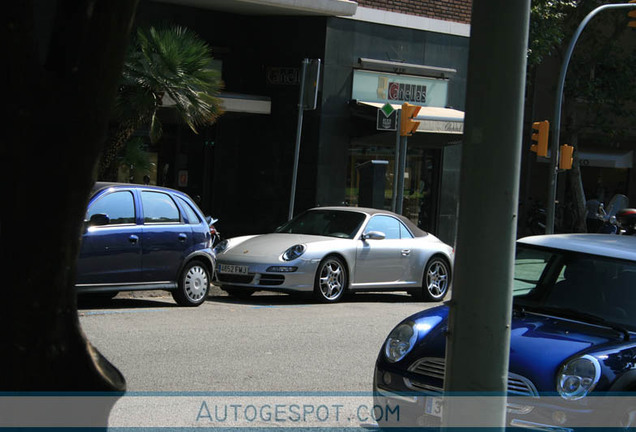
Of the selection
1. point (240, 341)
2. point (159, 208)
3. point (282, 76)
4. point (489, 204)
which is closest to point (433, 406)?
point (489, 204)

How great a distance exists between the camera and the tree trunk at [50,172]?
324 cm

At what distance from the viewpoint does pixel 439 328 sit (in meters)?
5.23

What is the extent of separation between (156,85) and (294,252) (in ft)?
12.8

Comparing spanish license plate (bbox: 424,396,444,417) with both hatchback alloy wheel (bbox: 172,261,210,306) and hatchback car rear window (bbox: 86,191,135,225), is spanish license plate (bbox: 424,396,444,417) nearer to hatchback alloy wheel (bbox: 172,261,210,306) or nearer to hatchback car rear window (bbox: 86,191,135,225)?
hatchback car rear window (bbox: 86,191,135,225)

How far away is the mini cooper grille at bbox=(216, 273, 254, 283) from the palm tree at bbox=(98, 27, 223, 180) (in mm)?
3075

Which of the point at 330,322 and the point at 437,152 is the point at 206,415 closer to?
the point at 330,322

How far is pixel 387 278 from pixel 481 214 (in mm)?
9769

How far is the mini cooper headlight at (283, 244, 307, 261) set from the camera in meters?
11.8

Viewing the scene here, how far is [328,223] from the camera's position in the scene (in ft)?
42.8

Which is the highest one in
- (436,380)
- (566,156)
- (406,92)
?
(406,92)

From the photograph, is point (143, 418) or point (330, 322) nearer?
point (143, 418)

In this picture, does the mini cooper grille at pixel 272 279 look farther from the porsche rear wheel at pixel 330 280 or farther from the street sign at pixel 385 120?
the street sign at pixel 385 120

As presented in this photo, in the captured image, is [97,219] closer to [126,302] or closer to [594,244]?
[126,302]

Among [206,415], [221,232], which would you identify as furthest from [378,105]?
[206,415]
